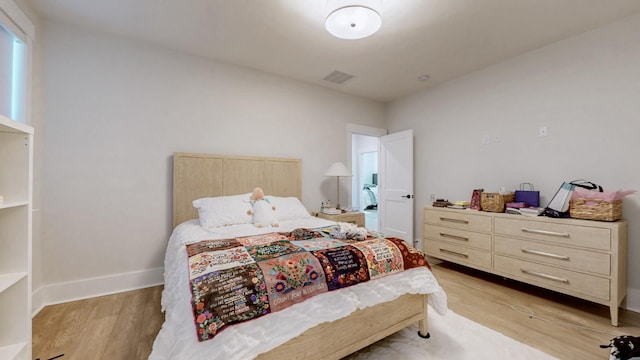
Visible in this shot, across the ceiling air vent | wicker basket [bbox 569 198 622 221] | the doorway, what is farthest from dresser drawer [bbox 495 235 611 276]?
the doorway

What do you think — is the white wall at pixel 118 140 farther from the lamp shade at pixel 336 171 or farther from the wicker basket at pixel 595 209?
the wicker basket at pixel 595 209

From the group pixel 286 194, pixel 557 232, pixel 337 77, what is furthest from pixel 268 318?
pixel 337 77

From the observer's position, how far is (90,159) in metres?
2.41

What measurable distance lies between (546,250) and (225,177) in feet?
10.9

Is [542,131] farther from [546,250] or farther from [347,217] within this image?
[347,217]

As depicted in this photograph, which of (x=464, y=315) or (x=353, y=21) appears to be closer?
(x=353, y=21)

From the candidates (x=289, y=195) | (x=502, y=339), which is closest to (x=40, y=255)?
(x=289, y=195)

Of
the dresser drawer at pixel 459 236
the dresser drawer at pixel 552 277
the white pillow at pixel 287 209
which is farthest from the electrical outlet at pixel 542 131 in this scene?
the white pillow at pixel 287 209

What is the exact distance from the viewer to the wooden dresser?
77.7 inches

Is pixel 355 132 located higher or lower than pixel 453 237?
higher

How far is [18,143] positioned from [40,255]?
5.40 ft

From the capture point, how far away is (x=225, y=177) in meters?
2.97

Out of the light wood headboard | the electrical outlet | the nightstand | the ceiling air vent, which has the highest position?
the ceiling air vent

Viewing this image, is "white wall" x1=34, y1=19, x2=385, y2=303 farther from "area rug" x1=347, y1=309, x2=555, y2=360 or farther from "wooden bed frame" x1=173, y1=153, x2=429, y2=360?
"area rug" x1=347, y1=309, x2=555, y2=360
